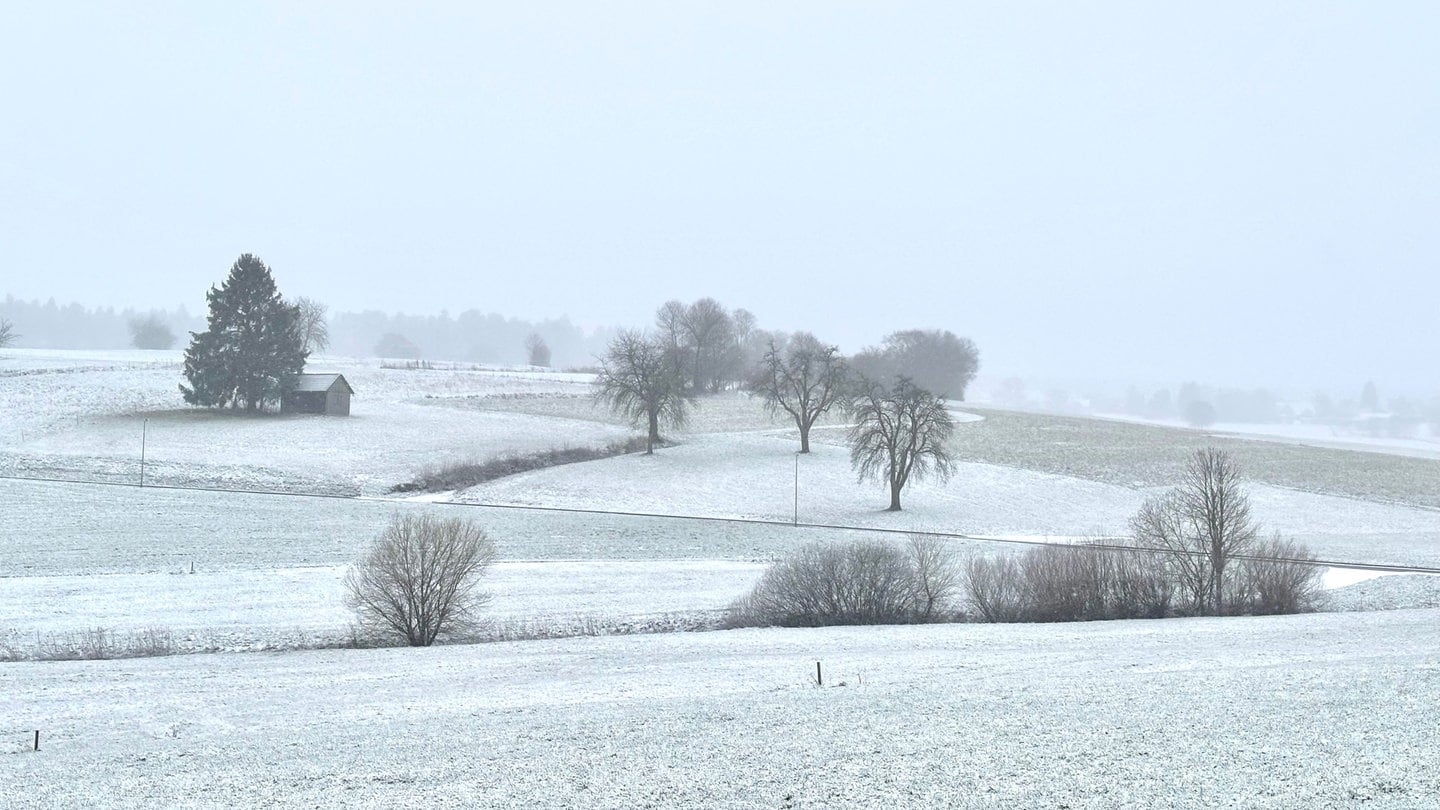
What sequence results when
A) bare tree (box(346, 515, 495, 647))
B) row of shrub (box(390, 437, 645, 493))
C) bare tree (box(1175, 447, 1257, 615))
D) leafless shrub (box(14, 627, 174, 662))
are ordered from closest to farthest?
leafless shrub (box(14, 627, 174, 662)), bare tree (box(346, 515, 495, 647)), bare tree (box(1175, 447, 1257, 615)), row of shrub (box(390, 437, 645, 493))

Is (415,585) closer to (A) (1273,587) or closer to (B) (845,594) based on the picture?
(B) (845,594)

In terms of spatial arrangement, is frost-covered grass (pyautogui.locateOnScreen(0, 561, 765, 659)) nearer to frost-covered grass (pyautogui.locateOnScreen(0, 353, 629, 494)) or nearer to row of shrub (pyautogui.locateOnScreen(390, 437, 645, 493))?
row of shrub (pyautogui.locateOnScreen(390, 437, 645, 493))

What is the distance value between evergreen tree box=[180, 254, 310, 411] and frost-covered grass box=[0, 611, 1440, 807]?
58.9 meters

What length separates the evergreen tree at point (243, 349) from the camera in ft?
240

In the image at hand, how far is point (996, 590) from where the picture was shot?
27.0m

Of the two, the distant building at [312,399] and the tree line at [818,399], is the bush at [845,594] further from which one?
the distant building at [312,399]

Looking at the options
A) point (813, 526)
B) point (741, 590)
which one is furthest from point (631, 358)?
point (741, 590)

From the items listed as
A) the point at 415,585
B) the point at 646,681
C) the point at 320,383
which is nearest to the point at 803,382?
the point at 320,383

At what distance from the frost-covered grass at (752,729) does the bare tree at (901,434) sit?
33.5 meters

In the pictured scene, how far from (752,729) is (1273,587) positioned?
20389 mm

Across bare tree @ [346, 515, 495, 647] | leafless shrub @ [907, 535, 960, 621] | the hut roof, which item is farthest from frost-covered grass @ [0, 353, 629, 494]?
leafless shrub @ [907, 535, 960, 621]

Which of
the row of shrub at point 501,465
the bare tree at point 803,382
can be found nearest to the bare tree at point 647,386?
the row of shrub at point 501,465

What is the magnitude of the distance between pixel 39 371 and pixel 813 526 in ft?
229

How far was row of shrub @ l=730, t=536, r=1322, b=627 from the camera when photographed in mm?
26094
